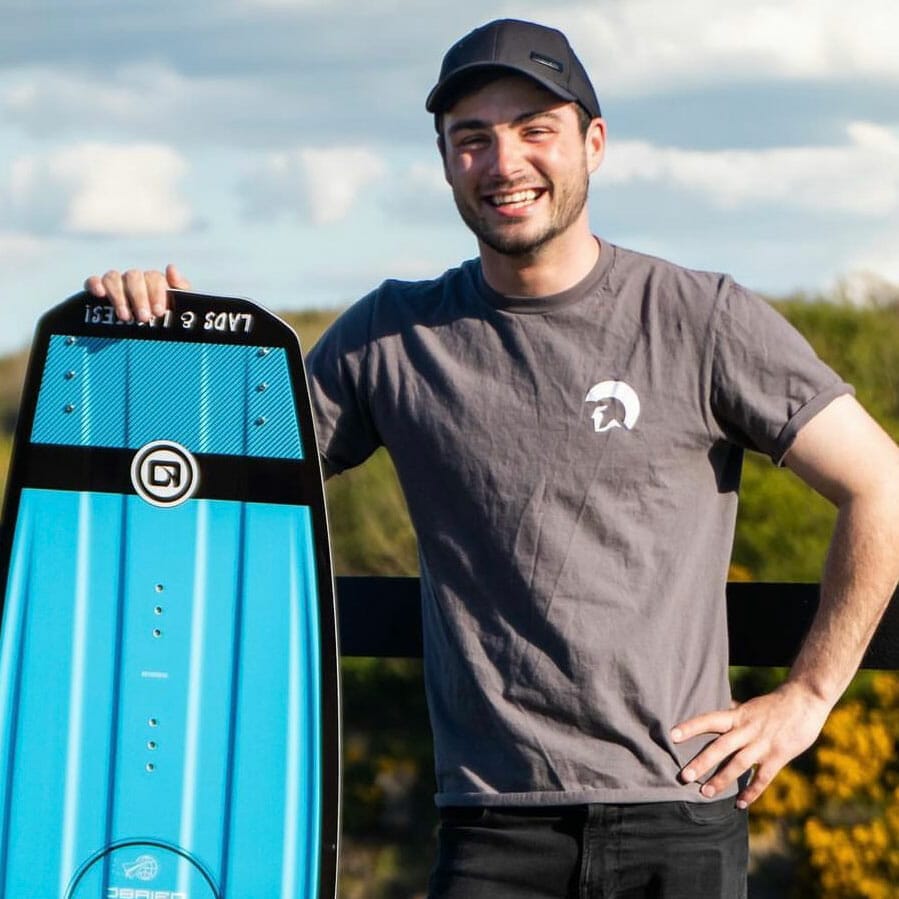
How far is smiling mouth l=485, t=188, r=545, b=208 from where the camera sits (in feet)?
7.26

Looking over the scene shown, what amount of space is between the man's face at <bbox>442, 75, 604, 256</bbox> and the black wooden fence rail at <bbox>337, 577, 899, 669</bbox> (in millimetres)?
Result: 630

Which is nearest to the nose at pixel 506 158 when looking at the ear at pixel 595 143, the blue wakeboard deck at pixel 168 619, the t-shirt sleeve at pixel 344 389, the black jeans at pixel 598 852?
the ear at pixel 595 143

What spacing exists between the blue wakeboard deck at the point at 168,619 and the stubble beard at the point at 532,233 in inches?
15.7

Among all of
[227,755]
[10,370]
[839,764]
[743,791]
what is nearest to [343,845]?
[839,764]

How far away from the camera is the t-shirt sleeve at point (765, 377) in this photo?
7.00 feet

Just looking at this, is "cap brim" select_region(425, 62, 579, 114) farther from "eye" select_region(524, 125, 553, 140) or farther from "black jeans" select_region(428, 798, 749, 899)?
"black jeans" select_region(428, 798, 749, 899)

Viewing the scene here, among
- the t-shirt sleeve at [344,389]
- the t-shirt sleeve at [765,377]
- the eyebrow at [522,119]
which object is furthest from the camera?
the t-shirt sleeve at [344,389]

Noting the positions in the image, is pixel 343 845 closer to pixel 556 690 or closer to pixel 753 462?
pixel 753 462

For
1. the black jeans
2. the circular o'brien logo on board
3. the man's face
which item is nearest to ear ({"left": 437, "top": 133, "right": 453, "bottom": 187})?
the man's face

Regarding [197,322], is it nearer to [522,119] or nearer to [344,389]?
[344,389]

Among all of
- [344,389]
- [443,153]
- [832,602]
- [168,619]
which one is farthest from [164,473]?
[832,602]

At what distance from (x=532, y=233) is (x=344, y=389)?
418 millimetres

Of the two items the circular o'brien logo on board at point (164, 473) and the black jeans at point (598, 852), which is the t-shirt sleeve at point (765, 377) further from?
the circular o'brien logo on board at point (164, 473)

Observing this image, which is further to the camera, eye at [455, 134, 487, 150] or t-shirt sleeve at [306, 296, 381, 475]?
t-shirt sleeve at [306, 296, 381, 475]
